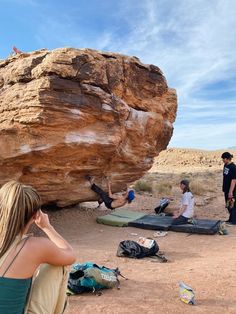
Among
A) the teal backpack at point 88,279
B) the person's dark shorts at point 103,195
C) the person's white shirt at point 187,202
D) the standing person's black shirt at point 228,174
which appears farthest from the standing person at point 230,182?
the teal backpack at point 88,279

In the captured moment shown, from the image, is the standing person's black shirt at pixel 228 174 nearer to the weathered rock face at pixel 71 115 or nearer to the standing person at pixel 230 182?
the standing person at pixel 230 182

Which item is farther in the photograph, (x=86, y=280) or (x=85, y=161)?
(x=85, y=161)

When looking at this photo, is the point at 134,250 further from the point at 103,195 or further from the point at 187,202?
the point at 103,195

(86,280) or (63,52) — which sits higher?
(63,52)

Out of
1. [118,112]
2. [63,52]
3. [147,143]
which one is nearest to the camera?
[63,52]

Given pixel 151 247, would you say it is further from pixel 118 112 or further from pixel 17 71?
pixel 17 71

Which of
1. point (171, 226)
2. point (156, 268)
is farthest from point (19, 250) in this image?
point (171, 226)

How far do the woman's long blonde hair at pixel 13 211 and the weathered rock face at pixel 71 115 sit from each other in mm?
5060

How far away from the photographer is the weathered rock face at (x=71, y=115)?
7504 mm

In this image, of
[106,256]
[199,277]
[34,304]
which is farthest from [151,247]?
[34,304]

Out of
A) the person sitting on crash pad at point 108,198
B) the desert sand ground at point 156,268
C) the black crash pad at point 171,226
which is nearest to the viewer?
the desert sand ground at point 156,268

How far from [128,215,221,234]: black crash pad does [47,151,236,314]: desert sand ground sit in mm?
159

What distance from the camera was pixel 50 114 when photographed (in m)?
7.40

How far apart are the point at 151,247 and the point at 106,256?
851mm
